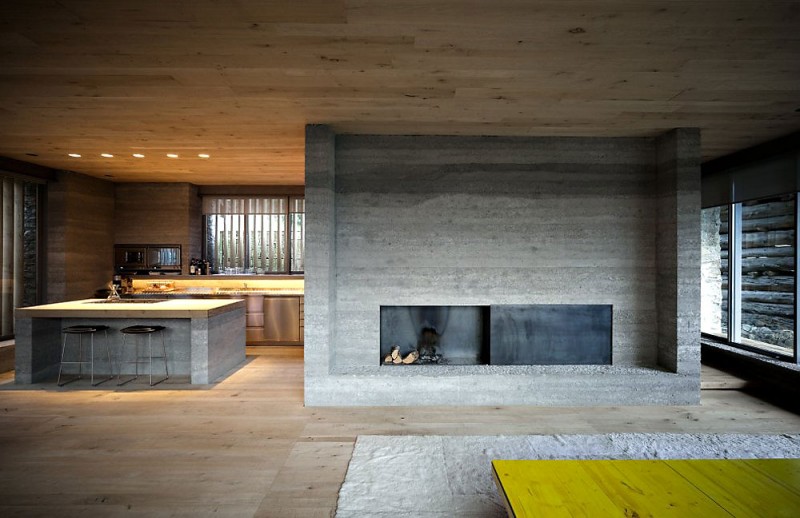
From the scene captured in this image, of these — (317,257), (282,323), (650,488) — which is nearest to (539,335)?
(317,257)

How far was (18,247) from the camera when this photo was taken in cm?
620

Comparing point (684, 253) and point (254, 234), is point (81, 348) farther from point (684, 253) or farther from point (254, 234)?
point (684, 253)

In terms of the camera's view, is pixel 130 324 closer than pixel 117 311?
No

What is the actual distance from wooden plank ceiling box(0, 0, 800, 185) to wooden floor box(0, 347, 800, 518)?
9.08 ft

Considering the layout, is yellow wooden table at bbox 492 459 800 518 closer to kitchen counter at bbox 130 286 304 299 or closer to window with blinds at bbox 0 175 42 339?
kitchen counter at bbox 130 286 304 299

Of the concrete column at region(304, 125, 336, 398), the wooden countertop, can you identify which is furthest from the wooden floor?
the wooden countertop

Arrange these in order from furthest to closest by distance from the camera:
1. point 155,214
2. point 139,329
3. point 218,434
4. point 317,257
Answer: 1. point 155,214
2. point 139,329
3. point 317,257
4. point 218,434

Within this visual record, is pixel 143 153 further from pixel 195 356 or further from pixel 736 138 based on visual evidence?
pixel 736 138

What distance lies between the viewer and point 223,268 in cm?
802

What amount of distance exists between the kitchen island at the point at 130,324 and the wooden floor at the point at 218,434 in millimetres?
315

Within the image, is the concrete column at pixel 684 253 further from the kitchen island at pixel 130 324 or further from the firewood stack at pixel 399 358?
the kitchen island at pixel 130 324

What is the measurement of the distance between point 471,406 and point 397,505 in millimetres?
1948

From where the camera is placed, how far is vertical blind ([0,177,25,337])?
597 cm

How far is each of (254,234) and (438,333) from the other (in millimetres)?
4418
